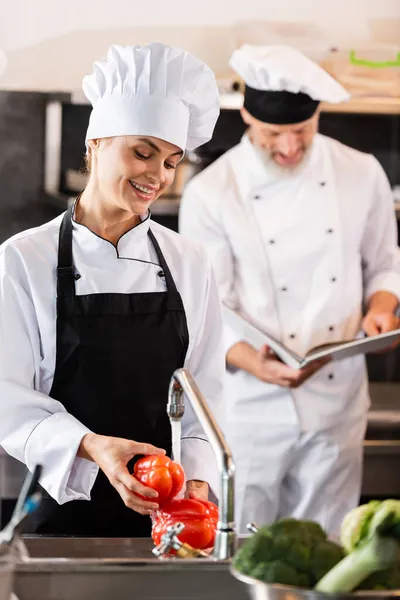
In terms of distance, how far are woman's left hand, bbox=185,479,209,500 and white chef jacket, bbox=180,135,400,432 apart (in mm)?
1230

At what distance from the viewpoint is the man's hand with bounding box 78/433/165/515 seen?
187 centimetres

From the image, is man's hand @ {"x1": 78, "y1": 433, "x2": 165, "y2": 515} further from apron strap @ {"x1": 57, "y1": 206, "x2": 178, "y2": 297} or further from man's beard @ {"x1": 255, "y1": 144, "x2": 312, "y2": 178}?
man's beard @ {"x1": 255, "y1": 144, "x2": 312, "y2": 178}

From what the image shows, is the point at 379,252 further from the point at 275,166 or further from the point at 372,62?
the point at 372,62

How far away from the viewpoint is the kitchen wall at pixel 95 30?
11.2 feet

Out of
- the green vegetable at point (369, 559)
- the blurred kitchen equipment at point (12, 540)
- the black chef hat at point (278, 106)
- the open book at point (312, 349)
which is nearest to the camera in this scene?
the green vegetable at point (369, 559)

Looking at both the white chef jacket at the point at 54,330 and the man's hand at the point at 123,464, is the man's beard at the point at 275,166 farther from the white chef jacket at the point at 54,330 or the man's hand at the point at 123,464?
the man's hand at the point at 123,464

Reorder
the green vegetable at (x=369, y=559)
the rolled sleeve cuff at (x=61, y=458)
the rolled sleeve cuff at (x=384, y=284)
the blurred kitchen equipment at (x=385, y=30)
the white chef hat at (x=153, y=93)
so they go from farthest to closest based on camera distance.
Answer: the blurred kitchen equipment at (x=385, y=30), the rolled sleeve cuff at (x=384, y=284), the white chef hat at (x=153, y=93), the rolled sleeve cuff at (x=61, y=458), the green vegetable at (x=369, y=559)

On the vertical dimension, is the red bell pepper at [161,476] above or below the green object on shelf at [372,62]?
below

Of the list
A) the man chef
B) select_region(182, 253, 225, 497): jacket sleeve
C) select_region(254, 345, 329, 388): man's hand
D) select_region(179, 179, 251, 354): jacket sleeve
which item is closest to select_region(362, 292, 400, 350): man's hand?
the man chef

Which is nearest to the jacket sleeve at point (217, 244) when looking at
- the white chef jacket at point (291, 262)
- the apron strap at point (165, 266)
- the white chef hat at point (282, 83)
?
the white chef jacket at point (291, 262)

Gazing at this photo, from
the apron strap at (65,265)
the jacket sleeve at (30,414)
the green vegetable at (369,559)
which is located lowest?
the green vegetable at (369,559)

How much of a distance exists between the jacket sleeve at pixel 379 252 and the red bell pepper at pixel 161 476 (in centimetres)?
176

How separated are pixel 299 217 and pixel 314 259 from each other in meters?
0.15

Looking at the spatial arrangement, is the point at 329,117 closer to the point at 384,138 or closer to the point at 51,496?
the point at 384,138
